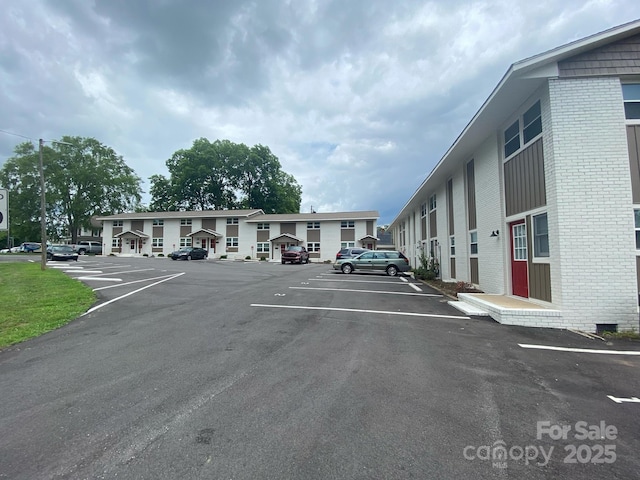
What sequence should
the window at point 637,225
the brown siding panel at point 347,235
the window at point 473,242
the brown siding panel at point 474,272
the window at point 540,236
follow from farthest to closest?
the brown siding panel at point 347,235 < the window at point 473,242 < the brown siding panel at point 474,272 < the window at point 540,236 < the window at point 637,225

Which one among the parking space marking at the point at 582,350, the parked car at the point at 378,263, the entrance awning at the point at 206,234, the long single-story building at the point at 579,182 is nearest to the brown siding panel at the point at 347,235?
the entrance awning at the point at 206,234

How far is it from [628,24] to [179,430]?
35.8 ft

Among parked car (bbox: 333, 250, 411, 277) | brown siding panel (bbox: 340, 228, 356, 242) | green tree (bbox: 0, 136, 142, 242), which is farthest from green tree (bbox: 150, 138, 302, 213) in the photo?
parked car (bbox: 333, 250, 411, 277)

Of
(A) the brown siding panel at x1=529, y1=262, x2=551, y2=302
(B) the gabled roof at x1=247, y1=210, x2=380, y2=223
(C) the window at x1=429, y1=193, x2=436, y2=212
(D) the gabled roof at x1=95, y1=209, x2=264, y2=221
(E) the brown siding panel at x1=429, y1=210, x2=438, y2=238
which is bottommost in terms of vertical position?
(A) the brown siding panel at x1=529, y1=262, x2=551, y2=302

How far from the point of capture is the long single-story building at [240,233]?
38719mm

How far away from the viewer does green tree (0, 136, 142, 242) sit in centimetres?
5078

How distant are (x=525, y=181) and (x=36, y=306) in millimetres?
13244

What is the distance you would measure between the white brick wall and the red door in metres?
1.51

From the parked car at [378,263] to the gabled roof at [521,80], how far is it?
10054 mm

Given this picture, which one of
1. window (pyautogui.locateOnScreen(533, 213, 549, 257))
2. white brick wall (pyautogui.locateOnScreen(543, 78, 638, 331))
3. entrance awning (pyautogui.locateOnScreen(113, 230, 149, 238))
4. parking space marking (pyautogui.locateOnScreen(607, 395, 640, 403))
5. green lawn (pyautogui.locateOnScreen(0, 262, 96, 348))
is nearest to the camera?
parking space marking (pyautogui.locateOnScreen(607, 395, 640, 403))

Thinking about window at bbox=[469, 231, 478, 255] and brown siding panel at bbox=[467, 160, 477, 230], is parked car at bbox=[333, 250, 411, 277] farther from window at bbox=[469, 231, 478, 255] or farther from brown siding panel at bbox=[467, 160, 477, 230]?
brown siding panel at bbox=[467, 160, 477, 230]

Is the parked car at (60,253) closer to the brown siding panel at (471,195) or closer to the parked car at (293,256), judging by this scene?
the parked car at (293,256)

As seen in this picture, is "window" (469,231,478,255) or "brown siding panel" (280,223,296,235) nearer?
"window" (469,231,478,255)

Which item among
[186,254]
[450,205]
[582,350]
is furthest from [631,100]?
[186,254]
